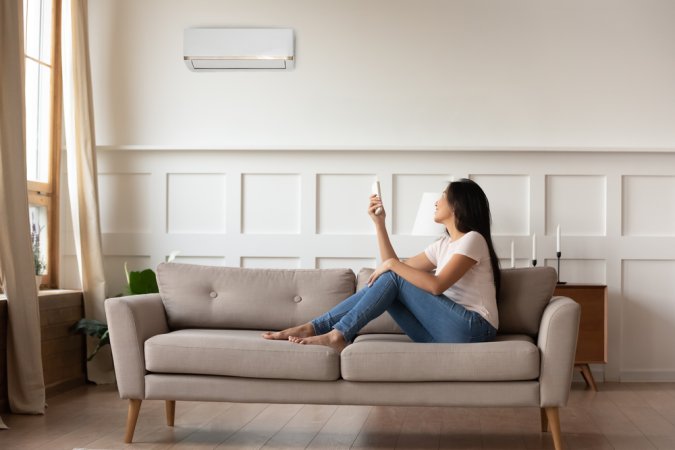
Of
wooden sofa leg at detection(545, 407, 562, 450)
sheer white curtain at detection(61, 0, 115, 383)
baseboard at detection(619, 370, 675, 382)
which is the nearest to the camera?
wooden sofa leg at detection(545, 407, 562, 450)

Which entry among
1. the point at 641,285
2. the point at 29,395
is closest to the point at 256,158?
the point at 29,395

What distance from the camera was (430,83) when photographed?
16.9 feet

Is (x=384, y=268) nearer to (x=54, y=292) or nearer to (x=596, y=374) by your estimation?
(x=54, y=292)

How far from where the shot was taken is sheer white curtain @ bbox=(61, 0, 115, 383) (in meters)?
4.85

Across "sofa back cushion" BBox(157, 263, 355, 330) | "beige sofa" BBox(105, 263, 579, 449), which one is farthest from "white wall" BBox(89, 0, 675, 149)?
"beige sofa" BBox(105, 263, 579, 449)

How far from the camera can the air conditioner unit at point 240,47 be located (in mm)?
5117

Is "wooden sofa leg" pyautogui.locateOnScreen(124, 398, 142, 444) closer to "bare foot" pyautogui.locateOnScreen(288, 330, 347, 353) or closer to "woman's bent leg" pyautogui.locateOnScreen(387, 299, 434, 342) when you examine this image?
"bare foot" pyautogui.locateOnScreen(288, 330, 347, 353)

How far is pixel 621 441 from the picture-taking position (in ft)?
11.2

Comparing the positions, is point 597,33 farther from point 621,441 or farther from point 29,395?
point 29,395

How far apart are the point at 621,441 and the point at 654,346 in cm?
180

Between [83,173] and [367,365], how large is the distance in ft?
8.11

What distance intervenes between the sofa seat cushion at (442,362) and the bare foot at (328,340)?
0.09m

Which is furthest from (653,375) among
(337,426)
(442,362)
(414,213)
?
(442,362)

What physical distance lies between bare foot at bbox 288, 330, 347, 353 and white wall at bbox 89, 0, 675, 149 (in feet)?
6.52
